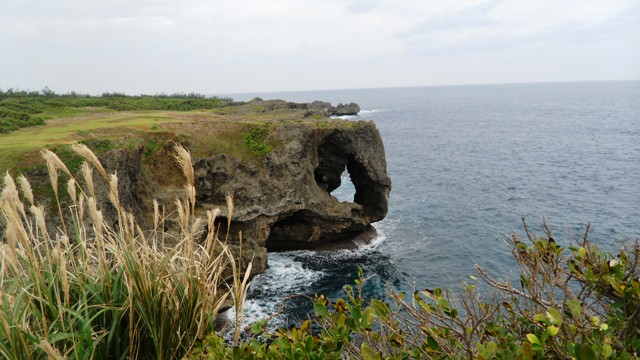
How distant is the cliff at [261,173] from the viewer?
20.9 m

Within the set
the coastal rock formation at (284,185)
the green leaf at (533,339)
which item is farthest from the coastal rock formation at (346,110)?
the green leaf at (533,339)

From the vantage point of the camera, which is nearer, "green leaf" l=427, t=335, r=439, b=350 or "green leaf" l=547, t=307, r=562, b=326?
"green leaf" l=547, t=307, r=562, b=326

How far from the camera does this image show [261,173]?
2441 centimetres

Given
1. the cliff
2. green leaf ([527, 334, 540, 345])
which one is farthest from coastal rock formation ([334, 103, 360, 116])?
green leaf ([527, 334, 540, 345])

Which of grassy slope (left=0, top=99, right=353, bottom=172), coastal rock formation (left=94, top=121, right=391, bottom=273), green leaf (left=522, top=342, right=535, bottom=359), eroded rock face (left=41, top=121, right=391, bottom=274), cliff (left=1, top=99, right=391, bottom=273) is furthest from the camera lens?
coastal rock formation (left=94, top=121, right=391, bottom=273)

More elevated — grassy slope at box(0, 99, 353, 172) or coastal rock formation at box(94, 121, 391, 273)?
grassy slope at box(0, 99, 353, 172)

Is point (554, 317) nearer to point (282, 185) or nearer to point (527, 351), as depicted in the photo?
point (527, 351)

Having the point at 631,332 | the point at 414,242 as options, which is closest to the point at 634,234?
the point at 414,242

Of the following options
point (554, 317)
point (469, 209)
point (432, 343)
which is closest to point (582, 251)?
point (554, 317)

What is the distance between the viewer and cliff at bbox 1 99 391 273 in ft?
68.5

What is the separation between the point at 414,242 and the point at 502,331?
26320 millimetres

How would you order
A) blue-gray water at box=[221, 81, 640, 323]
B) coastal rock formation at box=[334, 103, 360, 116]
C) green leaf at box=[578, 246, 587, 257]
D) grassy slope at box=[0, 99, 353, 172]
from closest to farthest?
green leaf at box=[578, 246, 587, 257], grassy slope at box=[0, 99, 353, 172], blue-gray water at box=[221, 81, 640, 323], coastal rock formation at box=[334, 103, 360, 116]

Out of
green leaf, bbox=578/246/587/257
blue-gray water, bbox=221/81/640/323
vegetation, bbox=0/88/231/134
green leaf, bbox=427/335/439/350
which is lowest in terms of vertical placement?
blue-gray water, bbox=221/81/640/323

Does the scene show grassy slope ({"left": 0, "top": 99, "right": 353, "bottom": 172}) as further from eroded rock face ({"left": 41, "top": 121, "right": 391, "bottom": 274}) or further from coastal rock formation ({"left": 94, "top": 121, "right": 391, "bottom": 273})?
coastal rock formation ({"left": 94, "top": 121, "right": 391, "bottom": 273})
